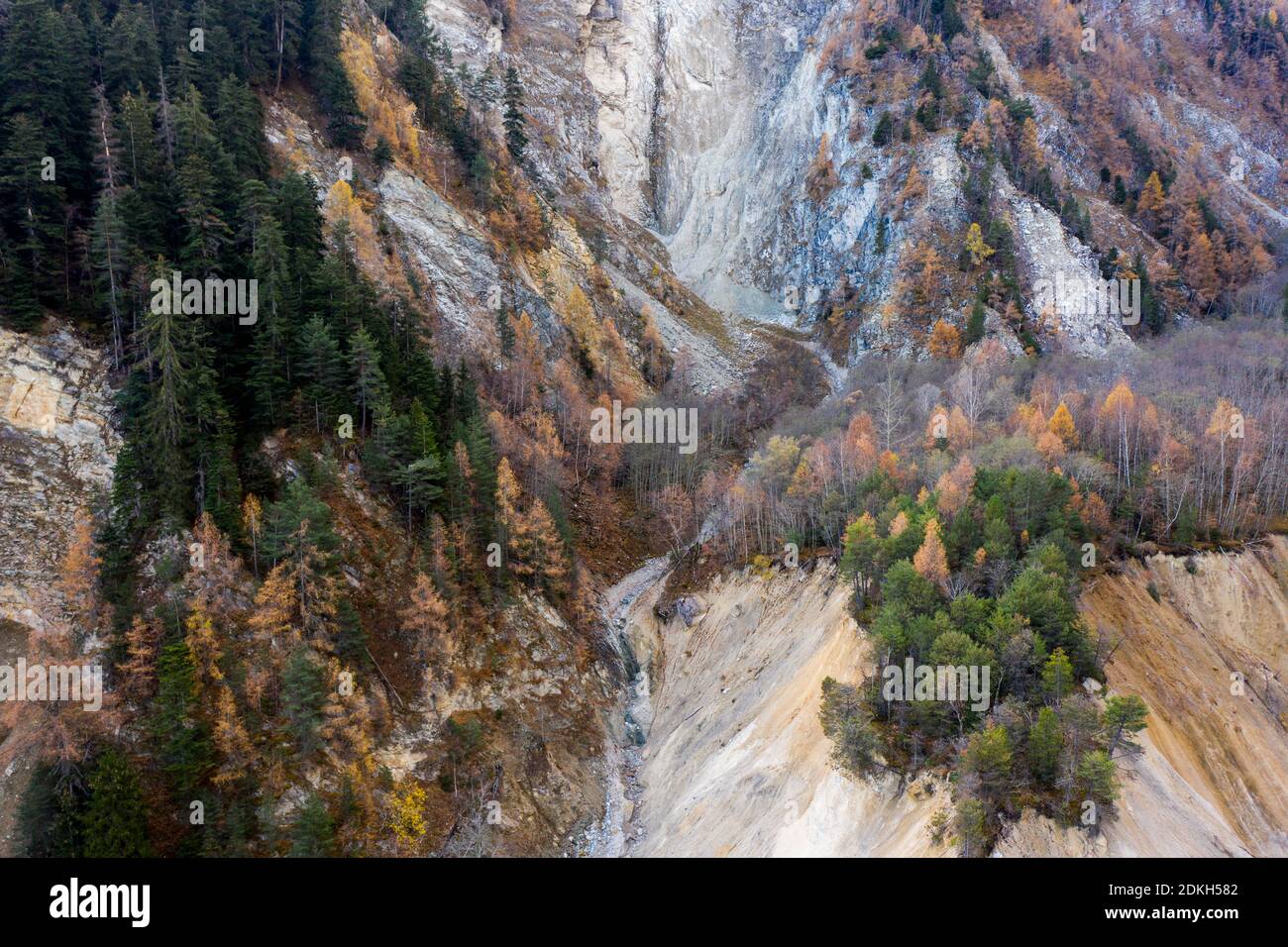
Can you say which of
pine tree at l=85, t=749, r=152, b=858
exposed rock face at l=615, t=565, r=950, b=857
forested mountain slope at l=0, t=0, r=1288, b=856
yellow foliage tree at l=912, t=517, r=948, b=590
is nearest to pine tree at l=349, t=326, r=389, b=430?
forested mountain slope at l=0, t=0, r=1288, b=856

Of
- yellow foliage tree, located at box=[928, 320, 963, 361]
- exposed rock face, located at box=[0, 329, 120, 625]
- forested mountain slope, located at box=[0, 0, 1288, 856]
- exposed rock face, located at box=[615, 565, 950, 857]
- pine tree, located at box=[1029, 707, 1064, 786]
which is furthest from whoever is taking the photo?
yellow foliage tree, located at box=[928, 320, 963, 361]

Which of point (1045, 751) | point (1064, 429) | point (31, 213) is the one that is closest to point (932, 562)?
point (1045, 751)

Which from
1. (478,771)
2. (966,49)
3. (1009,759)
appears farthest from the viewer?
(966,49)

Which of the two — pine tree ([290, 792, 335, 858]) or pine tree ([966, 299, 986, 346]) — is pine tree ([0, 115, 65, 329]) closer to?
pine tree ([290, 792, 335, 858])

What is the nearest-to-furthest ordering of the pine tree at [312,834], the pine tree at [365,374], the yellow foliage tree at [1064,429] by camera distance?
the pine tree at [312,834]
the pine tree at [365,374]
the yellow foliage tree at [1064,429]

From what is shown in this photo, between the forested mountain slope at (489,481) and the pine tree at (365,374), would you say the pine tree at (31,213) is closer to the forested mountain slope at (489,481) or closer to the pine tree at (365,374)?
the forested mountain slope at (489,481)

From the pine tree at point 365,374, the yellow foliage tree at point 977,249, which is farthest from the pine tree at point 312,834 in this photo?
the yellow foliage tree at point 977,249

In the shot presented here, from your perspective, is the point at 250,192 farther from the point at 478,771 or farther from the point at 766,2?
the point at 766,2

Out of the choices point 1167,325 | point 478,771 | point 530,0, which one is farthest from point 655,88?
point 478,771
